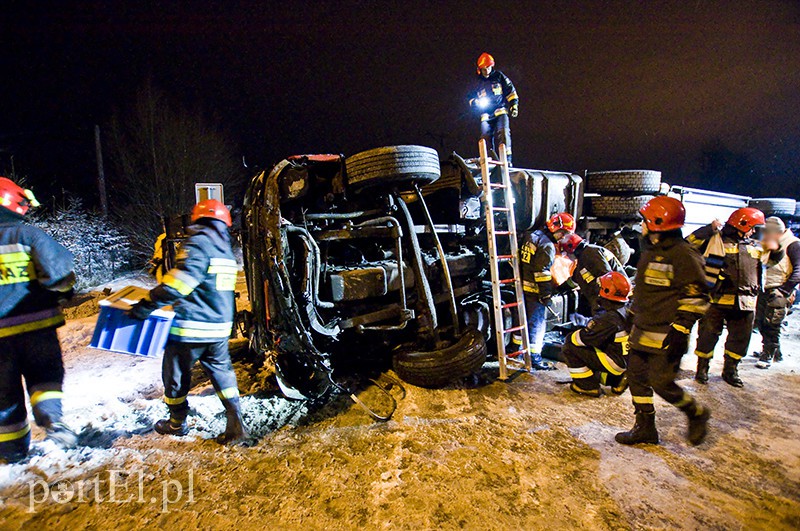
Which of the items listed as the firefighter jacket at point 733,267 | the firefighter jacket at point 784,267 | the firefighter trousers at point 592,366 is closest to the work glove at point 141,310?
the firefighter trousers at point 592,366

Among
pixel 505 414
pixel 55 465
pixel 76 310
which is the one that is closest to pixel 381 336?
pixel 505 414

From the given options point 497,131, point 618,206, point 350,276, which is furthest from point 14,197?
point 618,206

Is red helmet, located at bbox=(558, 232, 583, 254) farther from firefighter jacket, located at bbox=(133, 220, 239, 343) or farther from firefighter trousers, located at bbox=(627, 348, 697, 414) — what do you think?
firefighter jacket, located at bbox=(133, 220, 239, 343)

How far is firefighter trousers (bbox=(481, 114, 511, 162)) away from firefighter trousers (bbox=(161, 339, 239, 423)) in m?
4.51

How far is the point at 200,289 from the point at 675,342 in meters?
3.54

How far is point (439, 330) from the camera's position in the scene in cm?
401

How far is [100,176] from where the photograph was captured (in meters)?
13.5

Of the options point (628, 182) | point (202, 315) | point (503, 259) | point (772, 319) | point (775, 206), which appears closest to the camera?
point (202, 315)

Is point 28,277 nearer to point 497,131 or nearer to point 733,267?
point 497,131

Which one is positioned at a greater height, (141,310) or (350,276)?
(350,276)

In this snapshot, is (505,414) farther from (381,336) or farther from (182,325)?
(182,325)

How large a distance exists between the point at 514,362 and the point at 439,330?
4.29 feet

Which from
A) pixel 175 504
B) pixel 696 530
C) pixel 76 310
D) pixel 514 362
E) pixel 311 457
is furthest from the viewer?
pixel 76 310

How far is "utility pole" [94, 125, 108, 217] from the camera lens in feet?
43.6
